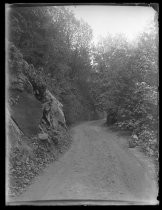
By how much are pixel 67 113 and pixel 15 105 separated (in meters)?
0.65

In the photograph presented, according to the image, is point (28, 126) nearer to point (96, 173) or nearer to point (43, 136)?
point (43, 136)

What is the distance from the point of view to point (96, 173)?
4.14m

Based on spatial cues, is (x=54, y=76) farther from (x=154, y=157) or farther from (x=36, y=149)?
(x=154, y=157)

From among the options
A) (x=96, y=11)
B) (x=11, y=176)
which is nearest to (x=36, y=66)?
(x=96, y=11)

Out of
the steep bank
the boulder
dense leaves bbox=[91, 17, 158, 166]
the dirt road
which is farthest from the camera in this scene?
the boulder

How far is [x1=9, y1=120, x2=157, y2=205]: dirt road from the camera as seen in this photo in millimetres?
3992

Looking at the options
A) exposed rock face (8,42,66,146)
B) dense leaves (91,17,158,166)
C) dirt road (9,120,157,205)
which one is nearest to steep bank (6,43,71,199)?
exposed rock face (8,42,66,146)

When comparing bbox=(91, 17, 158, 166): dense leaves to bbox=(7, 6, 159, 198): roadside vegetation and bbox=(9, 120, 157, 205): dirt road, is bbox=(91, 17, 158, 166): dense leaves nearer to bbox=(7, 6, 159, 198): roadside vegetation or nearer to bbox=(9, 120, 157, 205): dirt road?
bbox=(7, 6, 159, 198): roadside vegetation

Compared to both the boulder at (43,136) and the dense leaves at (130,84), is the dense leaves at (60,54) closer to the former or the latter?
the dense leaves at (130,84)

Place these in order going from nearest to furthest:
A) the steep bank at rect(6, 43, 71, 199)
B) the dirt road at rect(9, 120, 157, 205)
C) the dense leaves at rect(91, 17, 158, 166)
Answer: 1. the dirt road at rect(9, 120, 157, 205)
2. the steep bank at rect(6, 43, 71, 199)
3. the dense leaves at rect(91, 17, 158, 166)

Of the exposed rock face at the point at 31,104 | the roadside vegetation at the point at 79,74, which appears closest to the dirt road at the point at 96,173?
the roadside vegetation at the point at 79,74

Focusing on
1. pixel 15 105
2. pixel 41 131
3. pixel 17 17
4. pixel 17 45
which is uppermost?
pixel 17 17

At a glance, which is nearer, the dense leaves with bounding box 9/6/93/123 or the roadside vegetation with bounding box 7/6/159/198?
the roadside vegetation with bounding box 7/6/159/198

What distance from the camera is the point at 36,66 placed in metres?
4.45
